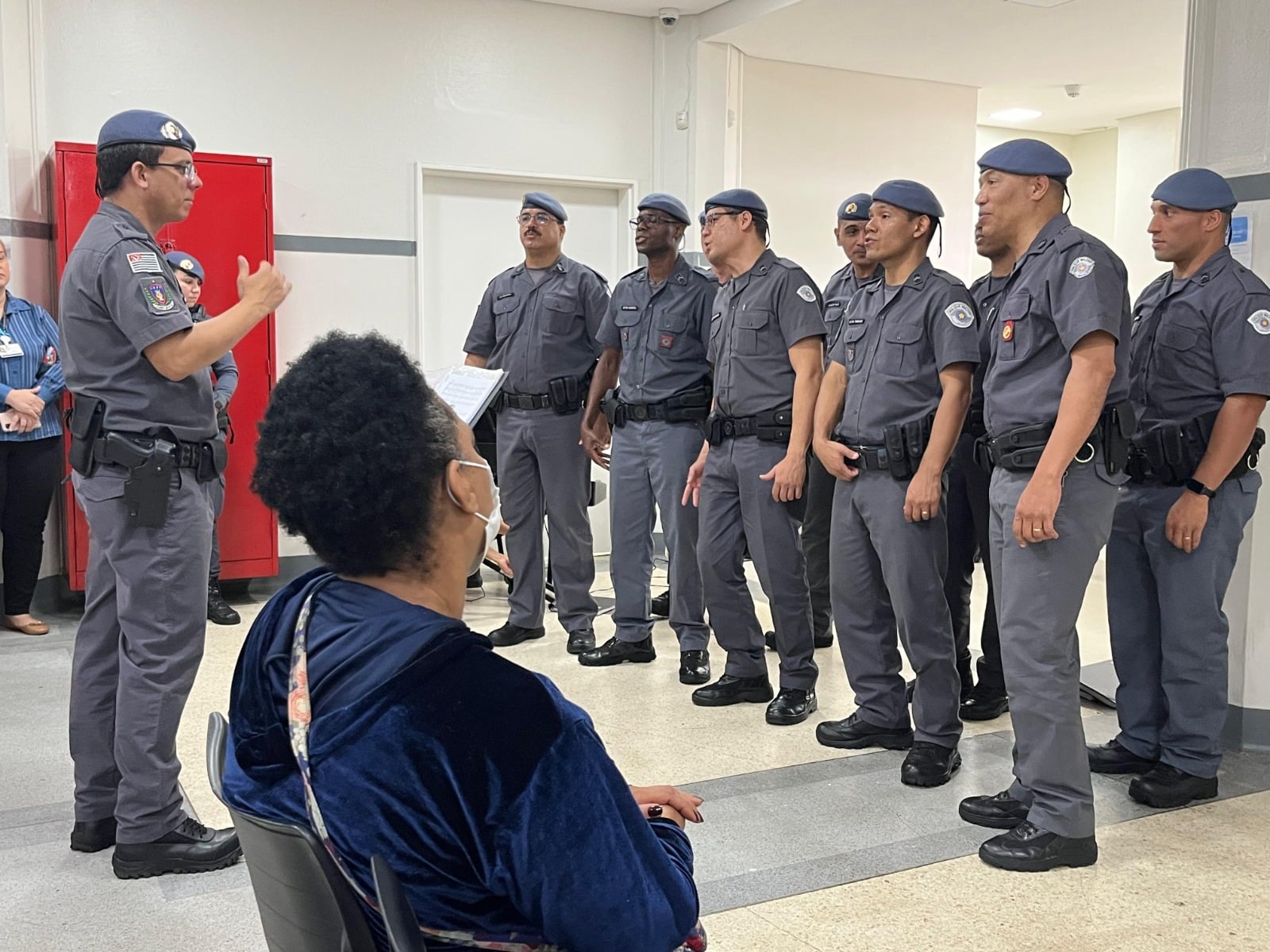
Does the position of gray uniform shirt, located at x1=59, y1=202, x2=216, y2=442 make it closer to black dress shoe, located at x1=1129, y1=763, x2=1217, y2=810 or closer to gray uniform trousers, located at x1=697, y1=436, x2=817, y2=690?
gray uniform trousers, located at x1=697, y1=436, x2=817, y2=690

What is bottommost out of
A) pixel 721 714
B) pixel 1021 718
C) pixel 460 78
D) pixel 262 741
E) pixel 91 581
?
pixel 721 714

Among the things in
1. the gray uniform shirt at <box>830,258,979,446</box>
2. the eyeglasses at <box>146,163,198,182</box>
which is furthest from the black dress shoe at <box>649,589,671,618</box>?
the eyeglasses at <box>146,163,198,182</box>

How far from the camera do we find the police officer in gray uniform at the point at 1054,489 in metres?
2.55

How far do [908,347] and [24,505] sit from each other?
3660mm

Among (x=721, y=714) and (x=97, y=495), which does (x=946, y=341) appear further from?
(x=97, y=495)

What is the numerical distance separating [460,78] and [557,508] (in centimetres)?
263

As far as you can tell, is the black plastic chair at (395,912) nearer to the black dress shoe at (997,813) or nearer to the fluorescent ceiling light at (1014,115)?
the black dress shoe at (997,813)

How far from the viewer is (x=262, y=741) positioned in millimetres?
1139

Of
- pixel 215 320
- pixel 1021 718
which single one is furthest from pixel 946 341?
pixel 215 320

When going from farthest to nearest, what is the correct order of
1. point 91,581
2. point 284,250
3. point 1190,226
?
1. point 284,250
2. point 1190,226
3. point 91,581

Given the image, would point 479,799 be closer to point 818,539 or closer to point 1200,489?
point 1200,489

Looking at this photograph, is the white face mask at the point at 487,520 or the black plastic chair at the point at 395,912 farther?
the white face mask at the point at 487,520

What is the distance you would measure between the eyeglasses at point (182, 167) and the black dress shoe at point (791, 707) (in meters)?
2.31

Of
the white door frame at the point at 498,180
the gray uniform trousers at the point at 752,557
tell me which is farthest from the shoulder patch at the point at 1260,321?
the white door frame at the point at 498,180
